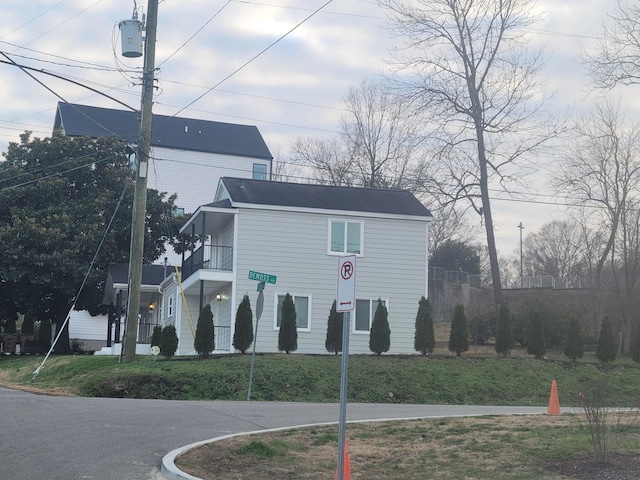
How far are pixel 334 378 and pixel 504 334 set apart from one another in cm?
826

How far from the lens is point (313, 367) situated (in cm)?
2495

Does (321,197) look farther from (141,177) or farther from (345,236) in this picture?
(141,177)

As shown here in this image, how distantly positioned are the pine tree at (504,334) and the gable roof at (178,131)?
1317 inches

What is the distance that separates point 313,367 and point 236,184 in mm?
10350

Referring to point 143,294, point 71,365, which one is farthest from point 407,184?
point 71,365

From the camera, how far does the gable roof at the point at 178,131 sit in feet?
190

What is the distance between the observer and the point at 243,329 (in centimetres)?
2720

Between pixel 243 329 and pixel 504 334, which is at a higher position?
pixel 504 334

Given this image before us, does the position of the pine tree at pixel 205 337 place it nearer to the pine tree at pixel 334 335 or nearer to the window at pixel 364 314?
the pine tree at pixel 334 335

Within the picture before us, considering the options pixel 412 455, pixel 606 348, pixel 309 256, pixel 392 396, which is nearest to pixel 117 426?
pixel 412 455

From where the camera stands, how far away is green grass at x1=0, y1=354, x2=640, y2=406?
21875mm

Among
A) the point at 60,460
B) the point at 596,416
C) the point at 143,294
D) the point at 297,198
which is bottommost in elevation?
the point at 60,460

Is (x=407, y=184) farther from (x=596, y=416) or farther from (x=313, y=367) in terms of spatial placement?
(x=596, y=416)

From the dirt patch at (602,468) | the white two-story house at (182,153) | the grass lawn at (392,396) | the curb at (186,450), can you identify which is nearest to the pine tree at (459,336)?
the grass lawn at (392,396)
